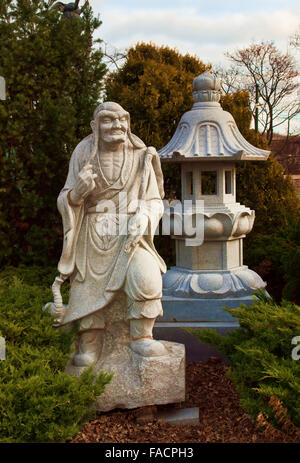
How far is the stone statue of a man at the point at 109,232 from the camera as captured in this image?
3.69 meters

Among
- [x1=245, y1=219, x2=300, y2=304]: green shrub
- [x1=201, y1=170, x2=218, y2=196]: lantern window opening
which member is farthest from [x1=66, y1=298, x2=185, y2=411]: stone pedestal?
[x1=201, y1=170, x2=218, y2=196]: lantern window opening

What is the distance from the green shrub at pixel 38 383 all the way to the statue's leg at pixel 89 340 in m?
0.11

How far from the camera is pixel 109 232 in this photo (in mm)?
3795

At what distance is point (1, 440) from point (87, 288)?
122 cm

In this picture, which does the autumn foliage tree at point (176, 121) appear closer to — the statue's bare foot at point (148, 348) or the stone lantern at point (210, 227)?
the stone lantern at point (210, 227)

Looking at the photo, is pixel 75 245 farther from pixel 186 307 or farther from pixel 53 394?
pixel 186 307

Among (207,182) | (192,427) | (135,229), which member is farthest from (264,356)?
(207,182)

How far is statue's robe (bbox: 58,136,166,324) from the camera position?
375 centimetres

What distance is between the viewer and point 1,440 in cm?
287

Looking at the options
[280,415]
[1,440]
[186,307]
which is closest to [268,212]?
[186,307]

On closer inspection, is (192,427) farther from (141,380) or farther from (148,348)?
(148,348)

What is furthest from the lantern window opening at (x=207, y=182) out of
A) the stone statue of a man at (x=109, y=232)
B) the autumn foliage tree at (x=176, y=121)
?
the stone statue of a man at (x=109, y=232)

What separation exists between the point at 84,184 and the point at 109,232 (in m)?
0.39

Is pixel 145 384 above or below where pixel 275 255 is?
below
